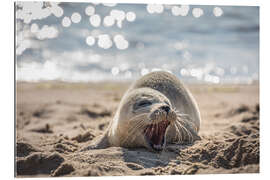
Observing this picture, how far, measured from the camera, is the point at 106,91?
10.9 metres

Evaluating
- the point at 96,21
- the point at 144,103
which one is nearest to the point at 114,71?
the point at 96,21

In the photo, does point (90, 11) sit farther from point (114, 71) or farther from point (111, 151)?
point (114, 71)

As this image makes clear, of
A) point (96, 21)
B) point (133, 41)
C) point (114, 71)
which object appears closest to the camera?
point (96, 21)

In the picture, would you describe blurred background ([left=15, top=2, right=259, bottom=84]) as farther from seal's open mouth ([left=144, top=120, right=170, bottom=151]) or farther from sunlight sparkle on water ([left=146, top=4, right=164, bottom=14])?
seal's open mouth ([left=144, top=120, right=170, bottom=151])

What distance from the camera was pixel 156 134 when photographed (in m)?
4.13

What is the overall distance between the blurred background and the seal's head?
153 centimetres

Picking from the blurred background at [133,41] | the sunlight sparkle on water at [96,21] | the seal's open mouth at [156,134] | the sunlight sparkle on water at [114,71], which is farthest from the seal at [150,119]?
the sunlight sparkle on water at [114,71]

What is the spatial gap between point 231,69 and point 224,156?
4.50m

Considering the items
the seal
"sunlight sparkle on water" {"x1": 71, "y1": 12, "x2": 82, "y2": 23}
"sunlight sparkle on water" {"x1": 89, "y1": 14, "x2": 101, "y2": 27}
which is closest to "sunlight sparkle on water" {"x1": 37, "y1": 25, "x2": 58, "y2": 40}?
"sunlight sparkle on water" {"x1": 71, "y1": 12, "x2": 82, "y2": 23}

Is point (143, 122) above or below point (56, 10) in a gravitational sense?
below

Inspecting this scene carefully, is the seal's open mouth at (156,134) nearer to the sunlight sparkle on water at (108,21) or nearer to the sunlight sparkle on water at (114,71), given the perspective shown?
the sunlight sparkle on water at (108,21)

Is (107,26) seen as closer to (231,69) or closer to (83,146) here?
(83,146)

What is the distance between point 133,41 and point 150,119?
17.7 ft
